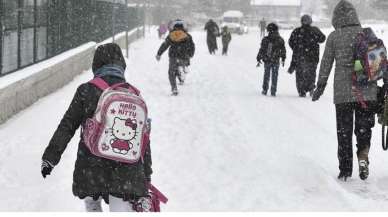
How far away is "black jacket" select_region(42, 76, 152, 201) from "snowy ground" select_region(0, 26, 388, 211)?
7.43 feet

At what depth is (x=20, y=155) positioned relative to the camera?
8141 millimetres

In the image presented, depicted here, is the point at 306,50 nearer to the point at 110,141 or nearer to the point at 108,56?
the point at 108,56

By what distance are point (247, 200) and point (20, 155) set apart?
313 cm

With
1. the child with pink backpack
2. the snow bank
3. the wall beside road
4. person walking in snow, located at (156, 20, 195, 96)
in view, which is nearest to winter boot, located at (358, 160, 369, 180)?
the child with pink backpack

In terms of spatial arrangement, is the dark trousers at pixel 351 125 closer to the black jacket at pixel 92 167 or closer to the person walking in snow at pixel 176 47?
the black jacket at pixel 92 167

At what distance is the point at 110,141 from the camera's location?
3.86m

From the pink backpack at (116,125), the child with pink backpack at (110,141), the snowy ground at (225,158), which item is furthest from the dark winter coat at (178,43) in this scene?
the pink backpack at (116,125)

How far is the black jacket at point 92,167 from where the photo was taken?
390cm

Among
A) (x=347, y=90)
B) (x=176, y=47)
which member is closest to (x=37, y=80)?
(x=176, y=47)

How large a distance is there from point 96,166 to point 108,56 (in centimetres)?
68

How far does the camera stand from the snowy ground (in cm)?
643

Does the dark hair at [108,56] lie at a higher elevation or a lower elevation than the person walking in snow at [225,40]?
higher

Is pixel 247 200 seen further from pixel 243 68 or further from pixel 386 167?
pixel 243 68

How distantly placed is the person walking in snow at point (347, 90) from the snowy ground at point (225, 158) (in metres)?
0.40
